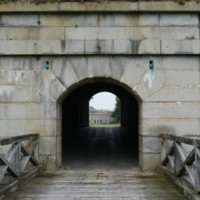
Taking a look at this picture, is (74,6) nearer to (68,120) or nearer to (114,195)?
(114,195)

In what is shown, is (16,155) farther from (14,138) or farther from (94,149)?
(94,149)

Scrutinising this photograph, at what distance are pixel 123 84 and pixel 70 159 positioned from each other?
9.35 ft

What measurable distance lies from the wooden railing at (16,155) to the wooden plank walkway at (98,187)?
0.35 metres

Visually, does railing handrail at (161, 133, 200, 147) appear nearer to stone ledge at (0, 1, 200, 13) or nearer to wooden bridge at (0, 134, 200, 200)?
wooden bridge at (0, 134, 200, 200)

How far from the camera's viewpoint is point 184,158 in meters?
6.07

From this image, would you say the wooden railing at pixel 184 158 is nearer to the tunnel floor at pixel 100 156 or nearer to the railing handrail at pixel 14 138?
the tunnel floor at pixel 100 156

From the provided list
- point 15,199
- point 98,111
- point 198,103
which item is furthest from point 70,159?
point 98,111

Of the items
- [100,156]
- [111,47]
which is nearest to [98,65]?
[111,47]

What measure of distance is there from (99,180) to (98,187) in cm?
69

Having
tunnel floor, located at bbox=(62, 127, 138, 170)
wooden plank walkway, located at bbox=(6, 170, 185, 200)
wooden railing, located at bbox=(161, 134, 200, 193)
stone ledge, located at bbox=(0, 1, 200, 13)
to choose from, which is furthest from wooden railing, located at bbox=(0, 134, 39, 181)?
stone ledge, located at bbox=(0, 1, 200, 13)

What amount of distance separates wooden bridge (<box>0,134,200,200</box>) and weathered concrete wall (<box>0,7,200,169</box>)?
1.96 feet

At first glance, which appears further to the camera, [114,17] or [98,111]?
[98,111]

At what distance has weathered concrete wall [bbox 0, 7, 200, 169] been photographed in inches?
327

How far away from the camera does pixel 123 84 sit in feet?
27.7
